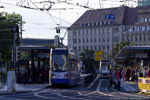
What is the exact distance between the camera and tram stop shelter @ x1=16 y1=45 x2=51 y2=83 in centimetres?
3894

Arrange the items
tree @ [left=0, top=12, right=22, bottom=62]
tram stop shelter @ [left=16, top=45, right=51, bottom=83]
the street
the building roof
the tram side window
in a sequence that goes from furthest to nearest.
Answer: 1. the building roof
2. tree @ [left=0, top=12, right=22, bottom=62]
3. tram stop shelter @ [left=16, top=45, right=51, bottom=83]
4. the tram side window
5. the street

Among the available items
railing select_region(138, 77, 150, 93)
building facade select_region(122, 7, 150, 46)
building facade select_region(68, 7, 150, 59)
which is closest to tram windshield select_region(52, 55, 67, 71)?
railing select_region(138, 77, 150, 93)

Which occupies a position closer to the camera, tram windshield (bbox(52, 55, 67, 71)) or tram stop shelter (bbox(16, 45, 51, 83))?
tram windshield (bbox(52, 55, 67, 71))

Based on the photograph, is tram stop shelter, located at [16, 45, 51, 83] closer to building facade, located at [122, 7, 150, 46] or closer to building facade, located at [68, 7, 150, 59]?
building facade, located at [122, 7, 150, 46]

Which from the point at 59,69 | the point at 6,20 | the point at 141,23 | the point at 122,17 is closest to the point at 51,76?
the point at 59,69

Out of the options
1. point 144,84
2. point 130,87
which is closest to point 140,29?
point 130,87

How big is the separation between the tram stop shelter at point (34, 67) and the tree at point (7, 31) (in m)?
23.8

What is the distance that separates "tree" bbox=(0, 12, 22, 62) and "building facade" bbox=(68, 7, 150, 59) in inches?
1872

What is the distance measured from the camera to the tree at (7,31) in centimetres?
6600

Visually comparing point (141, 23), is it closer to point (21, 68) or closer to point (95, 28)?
point (95, 28)

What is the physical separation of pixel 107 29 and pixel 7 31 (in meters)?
62.3

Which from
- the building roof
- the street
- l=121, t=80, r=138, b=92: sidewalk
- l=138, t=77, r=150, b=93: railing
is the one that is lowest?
l=121, t=80, r=138, b=92: sidewalk

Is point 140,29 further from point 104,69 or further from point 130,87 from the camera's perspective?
point 130,87

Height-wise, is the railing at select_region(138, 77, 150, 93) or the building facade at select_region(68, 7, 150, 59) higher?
the building facade at select_region(68, 7, 150, 59)
